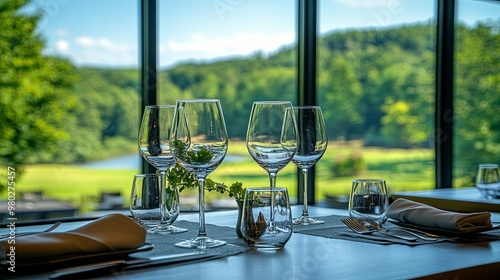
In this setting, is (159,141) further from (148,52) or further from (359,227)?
(148,52)

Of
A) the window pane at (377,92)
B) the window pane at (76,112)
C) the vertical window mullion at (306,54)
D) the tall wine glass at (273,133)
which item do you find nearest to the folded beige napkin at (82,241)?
the tall wine glass at (273,133)

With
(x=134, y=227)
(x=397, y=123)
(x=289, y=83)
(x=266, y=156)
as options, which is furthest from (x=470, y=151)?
(x=134, y=227)

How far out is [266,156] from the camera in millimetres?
1483

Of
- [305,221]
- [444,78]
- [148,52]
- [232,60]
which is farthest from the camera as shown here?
[444,78]

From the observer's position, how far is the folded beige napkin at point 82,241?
1.10 metres

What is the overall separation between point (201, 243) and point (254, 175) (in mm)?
2481

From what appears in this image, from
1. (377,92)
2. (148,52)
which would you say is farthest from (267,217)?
(377,92)

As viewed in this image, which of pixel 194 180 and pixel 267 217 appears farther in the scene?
pixel 194 180

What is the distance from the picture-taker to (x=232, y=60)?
3.78m

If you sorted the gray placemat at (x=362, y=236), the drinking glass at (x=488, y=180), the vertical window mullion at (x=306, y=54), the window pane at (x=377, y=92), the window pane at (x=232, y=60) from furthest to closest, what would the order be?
the window pane at (x=377, y=92) → the vertical window mullion at (x=306, y=54) → the window pane at (x=232, y=60) → the drinking glass at (x=488, y=180) → the gray placemat at (x=362, y=236)

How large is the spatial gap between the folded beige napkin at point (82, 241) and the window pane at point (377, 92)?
2.79m

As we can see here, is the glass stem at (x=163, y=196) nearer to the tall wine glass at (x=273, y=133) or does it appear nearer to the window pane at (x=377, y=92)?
the tall wine glass at (x=273, y=133)

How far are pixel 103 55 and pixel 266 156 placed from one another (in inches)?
88.7

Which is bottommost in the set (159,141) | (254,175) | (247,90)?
(254,175)
